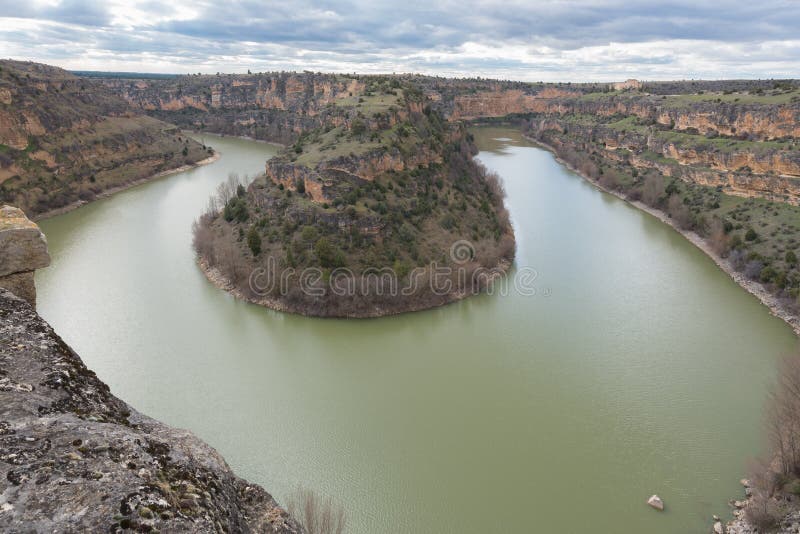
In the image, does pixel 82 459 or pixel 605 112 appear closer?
pixel 82 459

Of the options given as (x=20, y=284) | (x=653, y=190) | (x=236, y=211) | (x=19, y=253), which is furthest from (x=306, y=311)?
(x=653, y=190)

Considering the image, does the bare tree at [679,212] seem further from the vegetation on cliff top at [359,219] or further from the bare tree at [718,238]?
the vegetation on cliff top at [359,219]

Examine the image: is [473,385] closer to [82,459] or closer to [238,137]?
[82,459]

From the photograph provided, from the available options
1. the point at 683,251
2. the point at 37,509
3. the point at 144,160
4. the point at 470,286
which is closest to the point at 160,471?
the point at 37,509

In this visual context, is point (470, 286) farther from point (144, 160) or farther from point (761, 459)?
point (144, 160)

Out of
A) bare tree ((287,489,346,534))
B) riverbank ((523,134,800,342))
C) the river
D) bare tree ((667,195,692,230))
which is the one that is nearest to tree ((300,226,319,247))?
the river

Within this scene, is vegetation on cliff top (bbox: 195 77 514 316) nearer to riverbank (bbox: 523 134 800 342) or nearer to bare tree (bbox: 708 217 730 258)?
riverbank (bbox: 523 134 800 342)

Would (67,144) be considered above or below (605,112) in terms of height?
below
